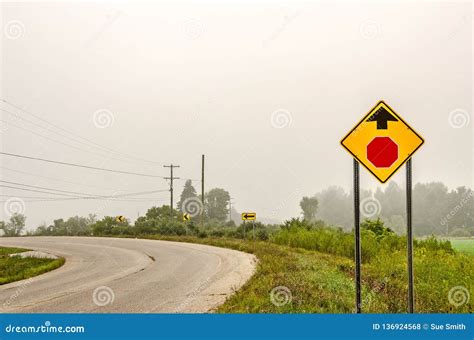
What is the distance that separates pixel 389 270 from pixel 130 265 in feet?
30.7

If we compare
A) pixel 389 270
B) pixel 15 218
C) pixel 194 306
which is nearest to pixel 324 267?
pixel 389 270

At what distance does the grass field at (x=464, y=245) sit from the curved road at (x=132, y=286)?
884 centimetres

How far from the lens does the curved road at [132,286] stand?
9.17 meters

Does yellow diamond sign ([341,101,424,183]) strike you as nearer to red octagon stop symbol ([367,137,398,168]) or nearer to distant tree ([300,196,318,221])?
red octagon stop symbol ([367,137,398,168])

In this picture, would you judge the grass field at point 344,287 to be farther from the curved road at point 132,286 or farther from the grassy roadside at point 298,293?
the curved road at point 132,286

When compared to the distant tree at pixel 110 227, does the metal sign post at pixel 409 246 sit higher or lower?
higher

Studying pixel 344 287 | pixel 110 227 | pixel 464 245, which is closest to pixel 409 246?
pixel 344 287

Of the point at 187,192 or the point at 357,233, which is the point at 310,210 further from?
the point at 187,192

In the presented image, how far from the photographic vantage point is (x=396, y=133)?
6926mm

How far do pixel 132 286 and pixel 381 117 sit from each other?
26.3ft

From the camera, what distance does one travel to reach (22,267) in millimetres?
16953

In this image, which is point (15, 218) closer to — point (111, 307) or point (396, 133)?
point (111, 307)

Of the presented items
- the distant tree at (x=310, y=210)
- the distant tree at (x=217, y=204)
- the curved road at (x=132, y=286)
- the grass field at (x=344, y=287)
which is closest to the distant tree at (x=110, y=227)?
the distant tree at (x=217, y=204)

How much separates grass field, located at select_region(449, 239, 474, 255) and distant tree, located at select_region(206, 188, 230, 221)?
1062 inches
